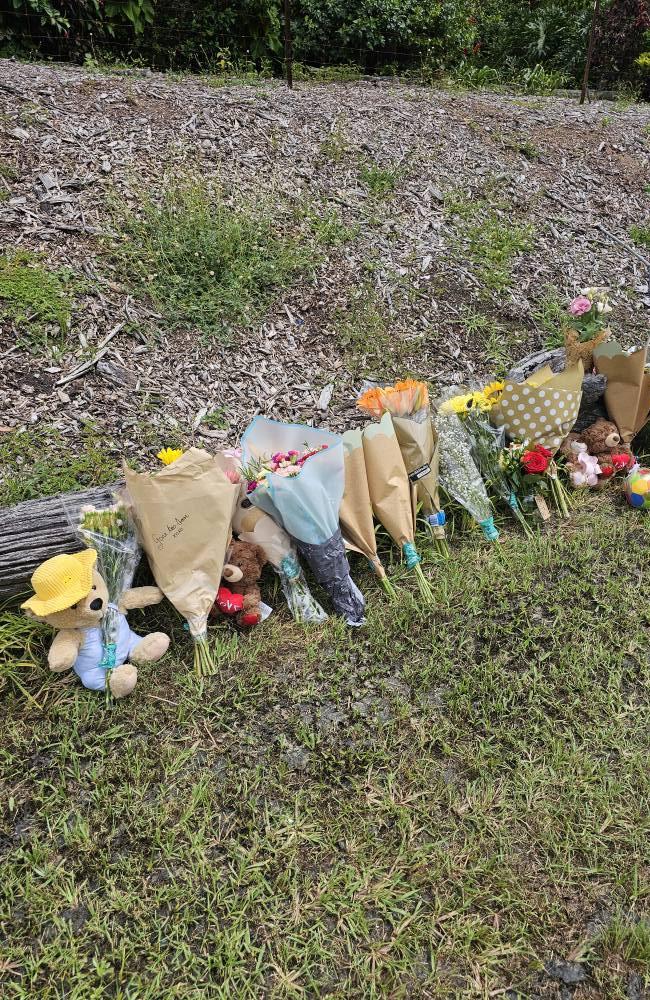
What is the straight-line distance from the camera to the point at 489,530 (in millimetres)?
3119

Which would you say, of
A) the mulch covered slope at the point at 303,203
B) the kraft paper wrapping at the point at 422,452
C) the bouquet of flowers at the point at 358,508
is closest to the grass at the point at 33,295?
the mulch covered slope at the point at 303,203

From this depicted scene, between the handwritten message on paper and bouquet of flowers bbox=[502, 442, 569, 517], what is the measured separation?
157cm

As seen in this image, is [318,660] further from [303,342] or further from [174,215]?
[174,215]

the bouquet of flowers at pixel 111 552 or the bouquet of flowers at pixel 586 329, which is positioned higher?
the bouquet of flowers at pixel 586 329

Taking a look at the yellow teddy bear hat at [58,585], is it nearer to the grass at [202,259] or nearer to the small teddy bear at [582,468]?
the grass at [202,259]

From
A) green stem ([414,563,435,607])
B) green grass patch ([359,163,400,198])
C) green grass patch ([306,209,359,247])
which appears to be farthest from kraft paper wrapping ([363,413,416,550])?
green grass patch ([359,163,400,198])

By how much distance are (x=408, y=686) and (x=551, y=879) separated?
2.49ft

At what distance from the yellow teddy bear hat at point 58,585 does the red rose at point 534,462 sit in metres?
1.98

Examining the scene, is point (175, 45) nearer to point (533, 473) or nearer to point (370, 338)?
point (370, 338)

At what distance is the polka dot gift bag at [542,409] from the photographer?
10.4ft

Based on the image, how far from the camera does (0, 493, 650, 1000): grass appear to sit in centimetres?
187

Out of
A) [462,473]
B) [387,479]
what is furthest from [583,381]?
[387,479]

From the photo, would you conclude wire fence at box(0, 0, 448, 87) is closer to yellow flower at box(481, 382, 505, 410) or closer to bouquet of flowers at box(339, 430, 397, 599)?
yellow flower at box(481, 382, 505, 410)

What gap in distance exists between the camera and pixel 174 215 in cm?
405
